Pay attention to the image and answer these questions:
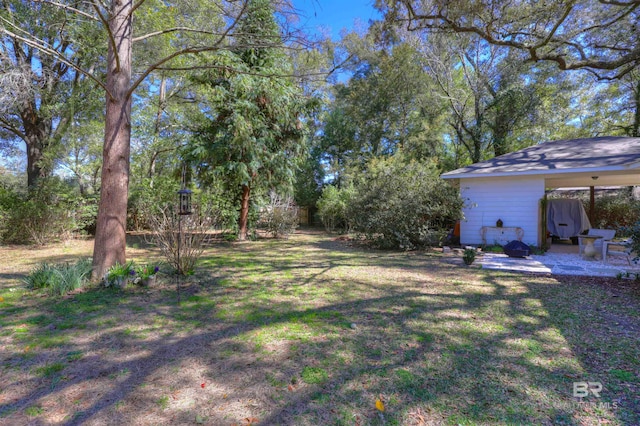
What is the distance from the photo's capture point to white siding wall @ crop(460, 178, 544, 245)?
883cm

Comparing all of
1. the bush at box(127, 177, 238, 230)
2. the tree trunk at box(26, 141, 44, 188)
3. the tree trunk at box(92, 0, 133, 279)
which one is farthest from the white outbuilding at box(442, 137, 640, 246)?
the tree trunk at box(26, 141, 44, 188)

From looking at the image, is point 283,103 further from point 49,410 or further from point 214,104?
point 49,410

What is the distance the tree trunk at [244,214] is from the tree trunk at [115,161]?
19.3 feet

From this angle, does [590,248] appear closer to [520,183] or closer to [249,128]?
[520,183]

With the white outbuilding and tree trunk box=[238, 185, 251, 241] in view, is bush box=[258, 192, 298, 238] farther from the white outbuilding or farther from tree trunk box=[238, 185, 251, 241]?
the white outbuilding

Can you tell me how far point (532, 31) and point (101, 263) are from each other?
35.3ft

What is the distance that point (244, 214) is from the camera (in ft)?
36.0

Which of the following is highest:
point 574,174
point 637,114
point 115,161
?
point 637,114

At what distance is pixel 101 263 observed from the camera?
4.76 meters

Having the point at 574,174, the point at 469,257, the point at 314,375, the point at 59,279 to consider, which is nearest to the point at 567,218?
the point at 574,174

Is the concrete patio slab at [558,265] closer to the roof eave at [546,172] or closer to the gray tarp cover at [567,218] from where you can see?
the roof eave at [546,172]

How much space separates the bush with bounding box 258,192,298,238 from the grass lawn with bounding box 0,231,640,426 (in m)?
6.96

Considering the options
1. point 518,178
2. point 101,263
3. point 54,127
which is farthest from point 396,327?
point 54,127

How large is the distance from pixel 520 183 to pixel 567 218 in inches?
156
